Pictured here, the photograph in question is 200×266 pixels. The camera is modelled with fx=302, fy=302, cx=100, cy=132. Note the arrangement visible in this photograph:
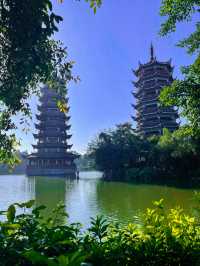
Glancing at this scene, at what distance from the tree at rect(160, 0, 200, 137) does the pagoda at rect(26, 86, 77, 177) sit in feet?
163

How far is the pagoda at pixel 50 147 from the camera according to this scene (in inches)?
2110

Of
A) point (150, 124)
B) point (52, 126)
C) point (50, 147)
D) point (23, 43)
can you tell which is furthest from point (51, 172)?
point (23, 43)

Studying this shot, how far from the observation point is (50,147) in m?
54.5

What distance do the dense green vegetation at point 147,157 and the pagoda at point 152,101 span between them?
6015 mm

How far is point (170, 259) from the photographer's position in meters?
2.26

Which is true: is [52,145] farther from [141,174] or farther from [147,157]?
[141,174]

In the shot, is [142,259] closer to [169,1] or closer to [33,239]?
[33,239]

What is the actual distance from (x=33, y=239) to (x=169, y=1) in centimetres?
375

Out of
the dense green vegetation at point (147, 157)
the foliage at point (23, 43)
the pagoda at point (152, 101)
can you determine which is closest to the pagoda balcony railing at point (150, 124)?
the pagoda at point (152, 101)

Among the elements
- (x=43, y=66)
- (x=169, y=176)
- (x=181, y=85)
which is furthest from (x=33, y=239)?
(x=169, y=176)

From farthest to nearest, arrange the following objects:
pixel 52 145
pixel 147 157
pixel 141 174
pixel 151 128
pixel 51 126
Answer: pixel 51 126
pixel 52 145
pixel 151 128
pixel 147 157
pixel 141 174

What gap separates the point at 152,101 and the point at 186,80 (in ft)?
158

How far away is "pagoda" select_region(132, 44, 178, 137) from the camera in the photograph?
49812mm

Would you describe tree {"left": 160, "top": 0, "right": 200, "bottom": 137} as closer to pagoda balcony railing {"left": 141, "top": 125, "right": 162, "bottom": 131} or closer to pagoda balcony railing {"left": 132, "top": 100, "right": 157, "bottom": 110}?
pagoda balcony railing {"left": 141, "top": 125, "right": 162, "bottom": 131}
